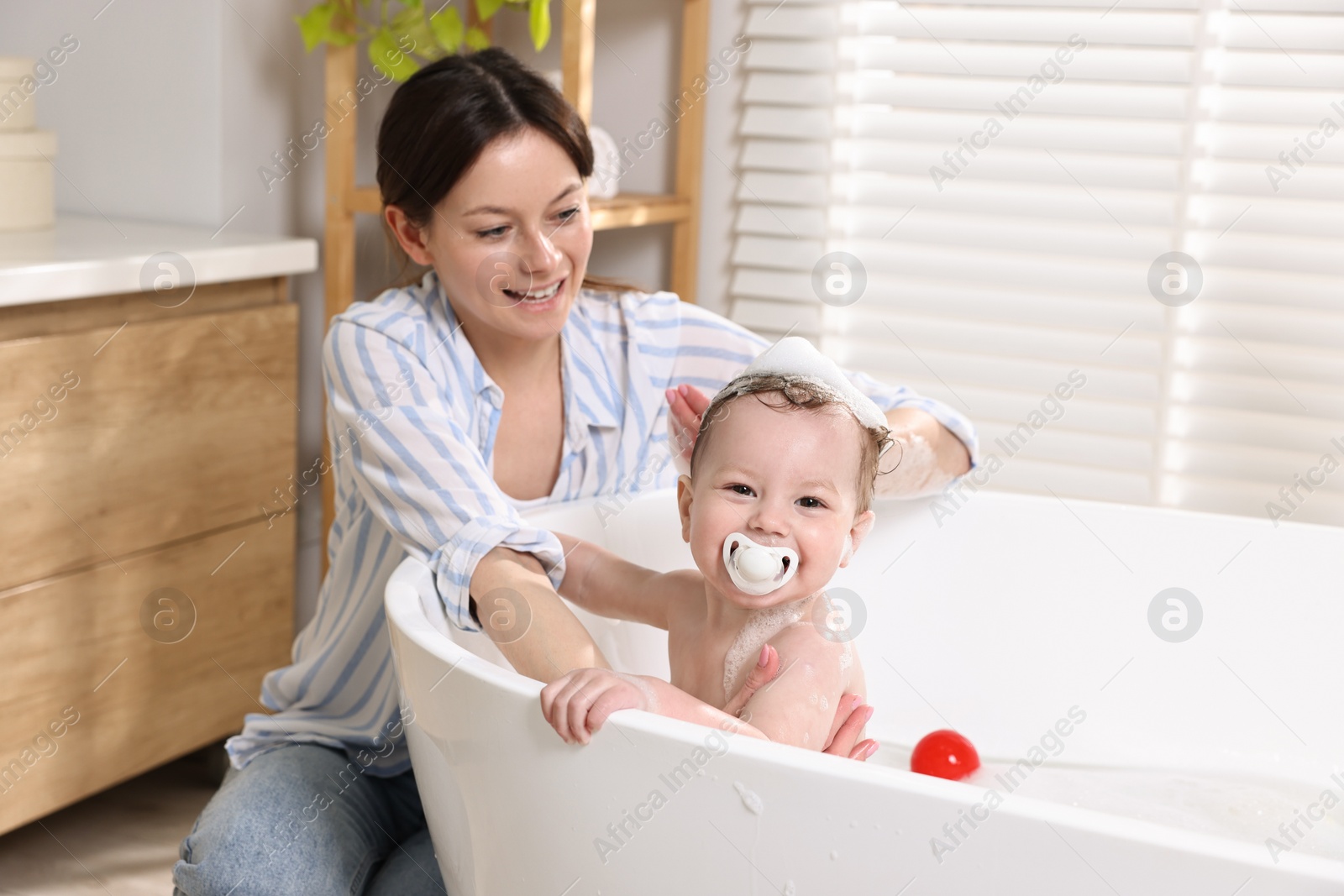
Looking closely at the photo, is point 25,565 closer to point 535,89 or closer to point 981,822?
point 535,89

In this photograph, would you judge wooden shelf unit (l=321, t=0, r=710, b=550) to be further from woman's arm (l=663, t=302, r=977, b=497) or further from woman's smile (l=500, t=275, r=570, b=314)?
woman's smile (l=500, t=275, r=570, b=314)

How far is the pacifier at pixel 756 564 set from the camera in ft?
3.38

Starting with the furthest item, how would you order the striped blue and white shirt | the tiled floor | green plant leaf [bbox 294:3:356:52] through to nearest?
green plant leaf [bbox 294:3:356:52] < the tiled floor < the striped blue and white shirt

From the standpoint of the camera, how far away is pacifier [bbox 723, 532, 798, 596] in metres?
1.03

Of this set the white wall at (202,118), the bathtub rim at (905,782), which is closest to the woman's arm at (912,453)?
the bathtub rim at (905,782)

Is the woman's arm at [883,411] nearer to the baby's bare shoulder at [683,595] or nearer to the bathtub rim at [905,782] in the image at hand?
the baby's bare shoulder at [683,595]

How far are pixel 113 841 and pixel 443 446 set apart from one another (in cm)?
89

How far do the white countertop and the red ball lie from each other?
1.07 metres

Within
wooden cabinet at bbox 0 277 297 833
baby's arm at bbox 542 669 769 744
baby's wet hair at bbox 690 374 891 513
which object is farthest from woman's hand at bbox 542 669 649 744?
wooden cabinet at bbox 0 277 297 833

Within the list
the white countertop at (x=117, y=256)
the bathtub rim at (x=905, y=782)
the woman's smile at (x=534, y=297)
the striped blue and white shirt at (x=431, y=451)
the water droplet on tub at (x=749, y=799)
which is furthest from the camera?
the white countertop at (x=117, y=256)

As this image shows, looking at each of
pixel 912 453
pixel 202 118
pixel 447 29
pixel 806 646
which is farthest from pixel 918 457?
pixel 202 118

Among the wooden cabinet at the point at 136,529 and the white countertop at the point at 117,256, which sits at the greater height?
the white countertop at the point at 117,256

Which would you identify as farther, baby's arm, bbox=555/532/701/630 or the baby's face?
baby's arm, bbox=555/532/701/630

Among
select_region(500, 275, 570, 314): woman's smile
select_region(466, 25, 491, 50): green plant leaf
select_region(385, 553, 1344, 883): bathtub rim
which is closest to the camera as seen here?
select_region(385, 553, 1344, 883): bathtub rim
